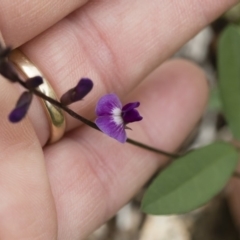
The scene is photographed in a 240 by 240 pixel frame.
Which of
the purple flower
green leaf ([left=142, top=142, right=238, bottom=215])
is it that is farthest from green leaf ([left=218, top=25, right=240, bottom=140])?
the purple flower

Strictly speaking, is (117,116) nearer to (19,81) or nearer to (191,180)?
(19,81)

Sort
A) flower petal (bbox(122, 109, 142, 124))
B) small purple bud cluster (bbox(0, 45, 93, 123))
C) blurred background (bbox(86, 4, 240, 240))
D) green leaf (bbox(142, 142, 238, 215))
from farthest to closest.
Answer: blurred background (bbox(86, 4, 240, 240))
green leaf (bbox(142, 142, 238, 215))
flower petal (bbox(122, 109, 142, 124))
small purple bud cluster (bbox(0, 45, 93, 123))

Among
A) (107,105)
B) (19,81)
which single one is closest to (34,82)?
(19,81)

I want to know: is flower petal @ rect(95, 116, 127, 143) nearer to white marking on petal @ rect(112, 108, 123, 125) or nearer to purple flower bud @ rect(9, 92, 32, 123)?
white marking on petal @ rect(112, 108, 123, 125)

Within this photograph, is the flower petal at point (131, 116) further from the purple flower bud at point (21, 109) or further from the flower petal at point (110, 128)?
the purple flower bud at point (21, 109)

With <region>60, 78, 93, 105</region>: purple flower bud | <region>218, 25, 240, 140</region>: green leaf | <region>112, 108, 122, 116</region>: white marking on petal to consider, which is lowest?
<region>218, 25, 240, 140</region>: green leaf

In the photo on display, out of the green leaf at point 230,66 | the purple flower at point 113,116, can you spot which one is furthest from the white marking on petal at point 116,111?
the green leaf at point 230,66
